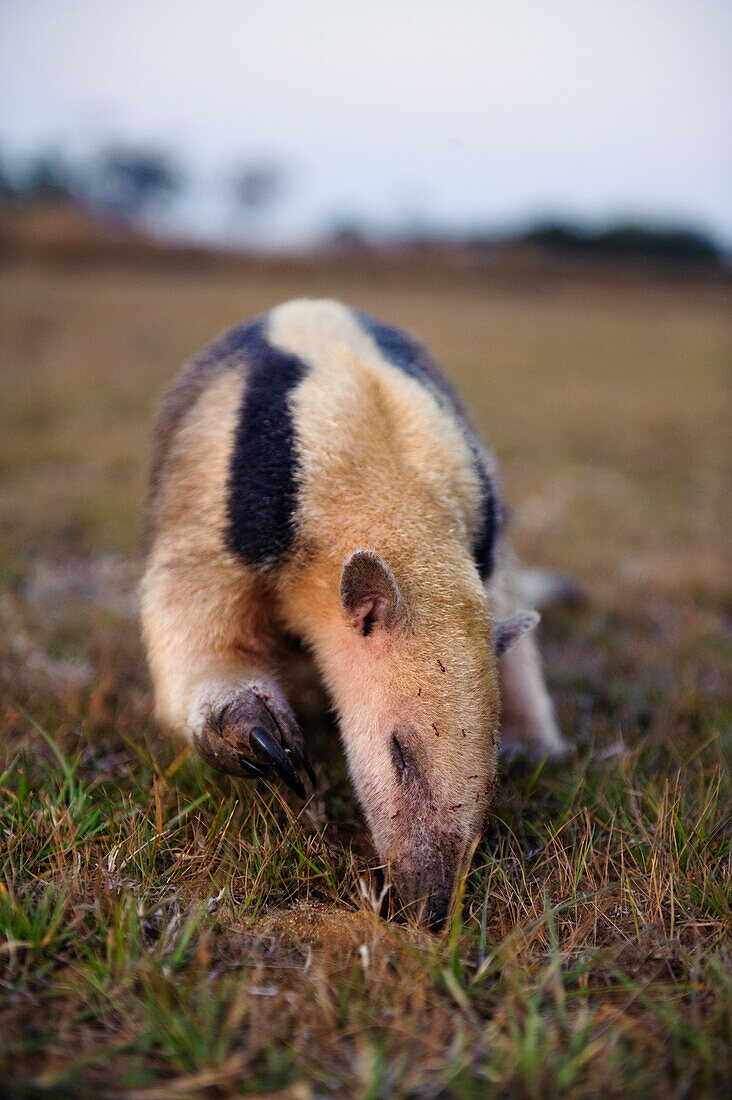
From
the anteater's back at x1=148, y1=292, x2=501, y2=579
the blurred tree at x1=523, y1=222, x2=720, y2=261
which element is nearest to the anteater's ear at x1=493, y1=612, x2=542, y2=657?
the anteater's back at x1=148, y1=292, x2=501, y2=579

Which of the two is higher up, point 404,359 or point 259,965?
point 404,359

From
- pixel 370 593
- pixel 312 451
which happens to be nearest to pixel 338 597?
pixel 370 593

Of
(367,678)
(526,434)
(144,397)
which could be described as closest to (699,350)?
(526,434)

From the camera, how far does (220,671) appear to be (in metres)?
2.73

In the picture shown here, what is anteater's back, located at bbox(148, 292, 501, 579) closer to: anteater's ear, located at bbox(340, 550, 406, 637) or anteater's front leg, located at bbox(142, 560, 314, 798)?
anteater's front leg, located at bbox(142, 560, 314, 798)

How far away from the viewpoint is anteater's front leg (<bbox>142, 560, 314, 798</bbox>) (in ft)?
8.18

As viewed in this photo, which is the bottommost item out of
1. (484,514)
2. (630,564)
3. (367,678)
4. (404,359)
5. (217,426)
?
(630,564)

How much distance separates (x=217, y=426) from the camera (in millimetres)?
2863

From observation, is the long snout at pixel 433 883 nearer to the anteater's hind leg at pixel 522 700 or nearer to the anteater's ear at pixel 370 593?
the anteater's ear at pixel 370 593

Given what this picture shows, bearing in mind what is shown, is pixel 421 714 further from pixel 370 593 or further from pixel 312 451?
pixel 312 451

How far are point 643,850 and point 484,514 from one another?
1244 millimetres

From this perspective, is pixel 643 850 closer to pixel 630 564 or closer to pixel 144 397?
pixel 630 564

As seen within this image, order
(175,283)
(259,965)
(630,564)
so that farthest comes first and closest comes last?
(175,283) < (630,564) < (259,965)

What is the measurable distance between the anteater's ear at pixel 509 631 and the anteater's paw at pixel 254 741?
0.73m
